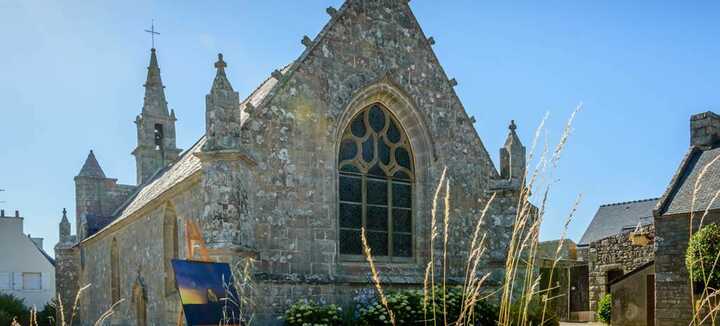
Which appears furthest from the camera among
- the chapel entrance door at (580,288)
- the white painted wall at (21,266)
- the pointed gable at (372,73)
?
the white painted wall at (21,266)

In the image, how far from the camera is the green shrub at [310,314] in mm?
10781

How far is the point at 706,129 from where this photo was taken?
856 inches

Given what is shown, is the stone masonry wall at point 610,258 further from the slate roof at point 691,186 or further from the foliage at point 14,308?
the foliage at point 14,308

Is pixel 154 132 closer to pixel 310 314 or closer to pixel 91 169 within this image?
pixel 91 169

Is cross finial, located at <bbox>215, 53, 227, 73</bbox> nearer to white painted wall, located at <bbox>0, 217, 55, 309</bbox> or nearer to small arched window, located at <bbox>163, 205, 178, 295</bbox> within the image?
small arched window, located at <bbox>163, 205, 178, 295</bbox>

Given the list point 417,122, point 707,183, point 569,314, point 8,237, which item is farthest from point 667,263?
point 8,237

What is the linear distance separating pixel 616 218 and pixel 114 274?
23.9 m

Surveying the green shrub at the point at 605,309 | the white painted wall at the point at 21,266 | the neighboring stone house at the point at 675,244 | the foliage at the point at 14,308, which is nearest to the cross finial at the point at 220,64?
the neighboring stone house at the point at 675,244

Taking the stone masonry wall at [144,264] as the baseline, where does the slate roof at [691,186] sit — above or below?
above

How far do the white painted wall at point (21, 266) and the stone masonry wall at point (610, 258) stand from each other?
28417mm

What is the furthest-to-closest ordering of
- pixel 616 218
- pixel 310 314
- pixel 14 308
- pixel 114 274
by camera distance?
1. pixel 616 218
2. pixel 14 308
3. pixel 114 274
4. pixel 310 314

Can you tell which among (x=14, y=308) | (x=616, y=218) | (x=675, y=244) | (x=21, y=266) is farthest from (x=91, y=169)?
(x=616, y=218)

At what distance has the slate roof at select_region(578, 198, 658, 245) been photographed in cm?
3097

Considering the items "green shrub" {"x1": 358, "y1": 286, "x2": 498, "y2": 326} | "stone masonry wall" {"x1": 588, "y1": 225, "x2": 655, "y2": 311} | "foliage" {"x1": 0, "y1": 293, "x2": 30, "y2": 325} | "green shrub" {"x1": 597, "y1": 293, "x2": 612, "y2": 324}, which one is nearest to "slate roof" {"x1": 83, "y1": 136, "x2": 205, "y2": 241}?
"green shrub" {"x1": 358, "y1": 286, "x2": 498, "y2": 326}
